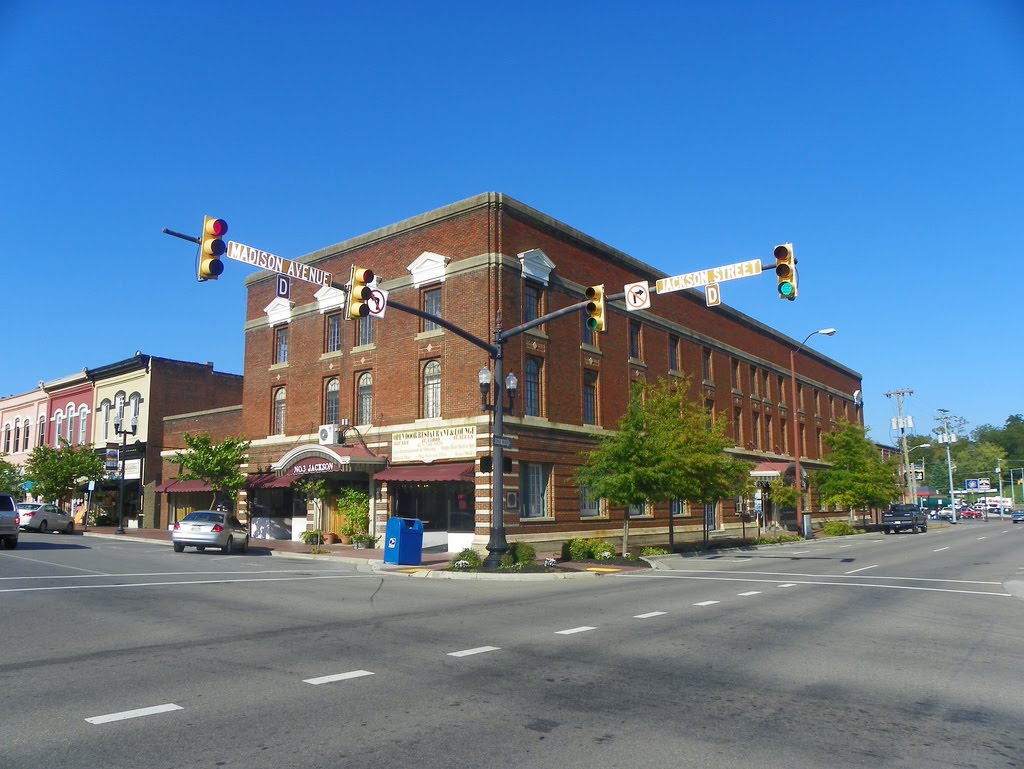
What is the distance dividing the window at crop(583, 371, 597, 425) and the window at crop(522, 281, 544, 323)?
3815 millimetres

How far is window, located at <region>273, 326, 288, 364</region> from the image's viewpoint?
122ft

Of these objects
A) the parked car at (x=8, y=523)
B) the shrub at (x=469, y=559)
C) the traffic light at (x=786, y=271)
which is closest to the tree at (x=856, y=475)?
the shrub at (x=469, y=559)

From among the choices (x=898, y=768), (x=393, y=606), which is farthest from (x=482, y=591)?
(x=898, y=768)

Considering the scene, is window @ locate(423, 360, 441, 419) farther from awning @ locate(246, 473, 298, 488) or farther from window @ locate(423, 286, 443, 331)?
awning @ locate(246, 473, 298, 488)

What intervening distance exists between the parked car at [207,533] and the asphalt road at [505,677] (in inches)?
464

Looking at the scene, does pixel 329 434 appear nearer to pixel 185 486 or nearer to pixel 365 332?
pixel 365 332

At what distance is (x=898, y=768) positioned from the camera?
18.4ft

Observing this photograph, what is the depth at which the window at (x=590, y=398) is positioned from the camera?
3275 cm

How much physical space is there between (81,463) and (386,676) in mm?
45561

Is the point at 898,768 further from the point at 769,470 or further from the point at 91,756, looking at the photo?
the point at 769,470

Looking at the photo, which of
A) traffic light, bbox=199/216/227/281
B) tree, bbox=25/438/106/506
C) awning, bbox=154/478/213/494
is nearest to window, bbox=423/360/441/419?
awning, bbox=154/478/213/494

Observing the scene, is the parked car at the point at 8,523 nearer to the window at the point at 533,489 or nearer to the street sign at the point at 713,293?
the window at the point at 533,489

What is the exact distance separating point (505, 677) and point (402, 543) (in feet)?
51.0

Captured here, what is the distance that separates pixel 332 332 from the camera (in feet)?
114
